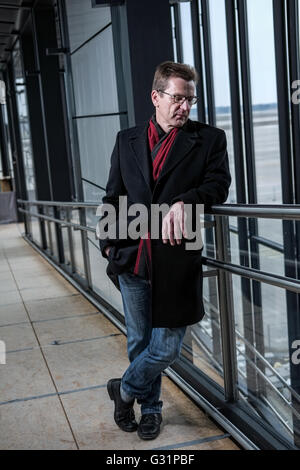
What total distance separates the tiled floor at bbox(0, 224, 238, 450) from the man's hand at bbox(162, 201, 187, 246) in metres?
0.99

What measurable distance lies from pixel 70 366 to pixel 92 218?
1807 mm

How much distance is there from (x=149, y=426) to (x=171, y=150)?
1280mm

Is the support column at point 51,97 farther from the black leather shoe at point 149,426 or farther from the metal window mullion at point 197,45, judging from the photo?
the black leather shoe at point 149,426

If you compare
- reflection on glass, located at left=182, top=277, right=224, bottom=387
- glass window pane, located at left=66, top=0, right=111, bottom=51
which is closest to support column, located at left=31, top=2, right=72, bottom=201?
glass window pane, located at left=66, top=0, right=111, bottom=51

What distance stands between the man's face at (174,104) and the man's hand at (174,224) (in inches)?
14.3

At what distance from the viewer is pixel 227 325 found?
105 inches

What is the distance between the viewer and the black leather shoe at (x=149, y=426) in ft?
8.44

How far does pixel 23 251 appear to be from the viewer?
32.9ft

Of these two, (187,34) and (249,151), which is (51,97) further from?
(249,151)

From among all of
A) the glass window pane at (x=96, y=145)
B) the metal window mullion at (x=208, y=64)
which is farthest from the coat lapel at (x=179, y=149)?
the metal window mullion at (x=208, y=64)

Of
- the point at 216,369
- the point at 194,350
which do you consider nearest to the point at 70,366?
the point at 194,350

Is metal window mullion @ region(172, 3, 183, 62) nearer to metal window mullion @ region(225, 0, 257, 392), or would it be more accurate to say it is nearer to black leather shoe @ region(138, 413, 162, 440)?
metal window mullion @ region(225, 0, 257, 392)

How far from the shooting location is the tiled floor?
8.61 ft

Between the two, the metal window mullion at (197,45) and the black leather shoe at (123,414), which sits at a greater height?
the metal window mullion at (197,45)
